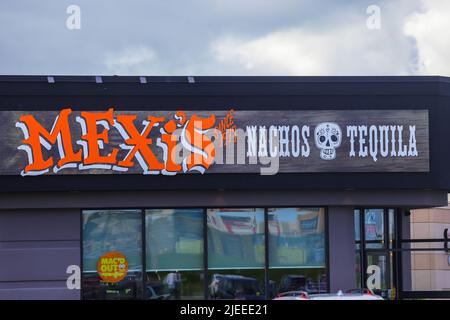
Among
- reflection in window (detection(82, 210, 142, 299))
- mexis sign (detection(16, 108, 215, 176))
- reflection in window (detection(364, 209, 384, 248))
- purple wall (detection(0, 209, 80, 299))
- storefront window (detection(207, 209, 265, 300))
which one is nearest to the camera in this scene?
purple wall (detection(0, 209, 80, 299))

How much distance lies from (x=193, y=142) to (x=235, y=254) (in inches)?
106

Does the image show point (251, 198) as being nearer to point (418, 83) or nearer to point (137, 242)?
point (137, 242)

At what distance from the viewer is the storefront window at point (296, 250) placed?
16359mm

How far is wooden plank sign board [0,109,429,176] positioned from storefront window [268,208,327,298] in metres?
1.18

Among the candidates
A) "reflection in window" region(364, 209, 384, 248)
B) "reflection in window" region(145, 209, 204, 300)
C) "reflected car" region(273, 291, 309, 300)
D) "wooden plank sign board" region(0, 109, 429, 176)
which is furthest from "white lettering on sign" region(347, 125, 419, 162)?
"reflected car" region(273, 291, 309, 300)

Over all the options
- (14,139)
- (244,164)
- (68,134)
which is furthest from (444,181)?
(14,139)

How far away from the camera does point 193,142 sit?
52.5 ft

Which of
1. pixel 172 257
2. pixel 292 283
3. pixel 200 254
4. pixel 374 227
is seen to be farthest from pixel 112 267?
pixel 374 227

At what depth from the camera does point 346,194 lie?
53.7 feet

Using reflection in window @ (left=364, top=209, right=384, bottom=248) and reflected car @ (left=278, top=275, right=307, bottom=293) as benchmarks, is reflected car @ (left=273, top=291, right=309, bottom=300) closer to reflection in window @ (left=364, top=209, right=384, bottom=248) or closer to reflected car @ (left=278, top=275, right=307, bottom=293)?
reflected car @ (left=278, top=275, right=307, bottom=293)

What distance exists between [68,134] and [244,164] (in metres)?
3.92

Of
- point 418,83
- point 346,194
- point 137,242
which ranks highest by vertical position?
point 418,83

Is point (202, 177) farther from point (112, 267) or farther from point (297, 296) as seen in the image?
point (297, 296)

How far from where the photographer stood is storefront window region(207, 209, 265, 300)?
1620 centimetres
